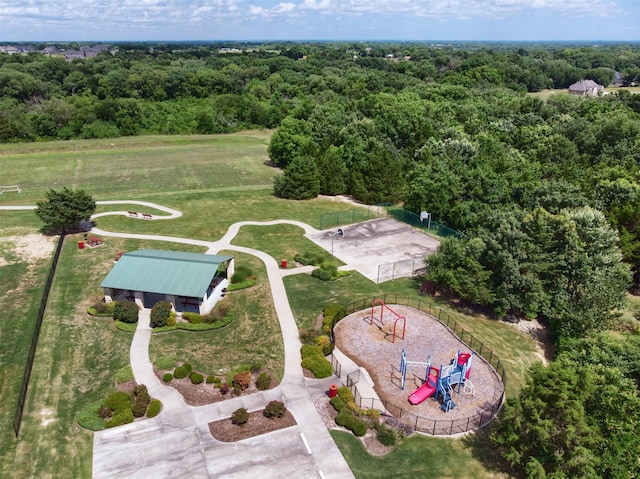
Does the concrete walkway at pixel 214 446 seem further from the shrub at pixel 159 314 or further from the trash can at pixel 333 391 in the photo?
the shrub at pixel 159 314

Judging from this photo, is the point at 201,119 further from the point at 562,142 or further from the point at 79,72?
the point at 562,142

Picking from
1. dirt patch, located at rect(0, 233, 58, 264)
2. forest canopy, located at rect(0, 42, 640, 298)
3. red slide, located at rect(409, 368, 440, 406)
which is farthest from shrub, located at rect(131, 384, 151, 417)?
dirt patch, located at rect(0, 233, 58, 264)

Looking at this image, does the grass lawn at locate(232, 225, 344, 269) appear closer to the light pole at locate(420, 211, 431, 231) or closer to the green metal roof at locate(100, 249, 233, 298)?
the green metal roof at locate(100, 249, 233, 298)

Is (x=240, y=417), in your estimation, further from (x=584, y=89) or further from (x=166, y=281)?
(x=584, y=89)

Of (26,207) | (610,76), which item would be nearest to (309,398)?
(26,207)

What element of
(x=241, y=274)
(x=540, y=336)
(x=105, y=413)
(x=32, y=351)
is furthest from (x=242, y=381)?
(x=540, y=336)

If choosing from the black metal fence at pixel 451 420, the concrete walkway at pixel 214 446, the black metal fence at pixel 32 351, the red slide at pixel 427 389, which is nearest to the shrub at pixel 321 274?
the black metal fence at pixel 451 420
